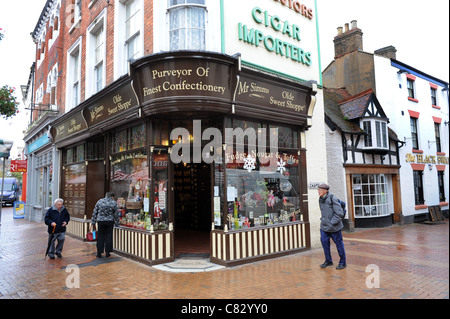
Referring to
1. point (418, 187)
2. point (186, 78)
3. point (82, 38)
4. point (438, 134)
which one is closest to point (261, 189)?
point (186, 78)

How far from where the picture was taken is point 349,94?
57.0 ft

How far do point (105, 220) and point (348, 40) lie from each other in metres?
15.9

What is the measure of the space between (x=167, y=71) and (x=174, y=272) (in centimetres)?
427

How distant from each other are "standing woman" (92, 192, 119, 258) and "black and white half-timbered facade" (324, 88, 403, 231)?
894 cm

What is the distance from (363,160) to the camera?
565 inches

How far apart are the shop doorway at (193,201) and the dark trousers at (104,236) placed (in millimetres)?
2549

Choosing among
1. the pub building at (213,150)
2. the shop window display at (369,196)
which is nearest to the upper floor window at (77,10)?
the pub building at (213,150)

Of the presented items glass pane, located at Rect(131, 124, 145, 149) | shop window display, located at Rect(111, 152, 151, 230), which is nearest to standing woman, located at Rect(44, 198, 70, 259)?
shop window display, located at Rect(111, 152, 151, 230)

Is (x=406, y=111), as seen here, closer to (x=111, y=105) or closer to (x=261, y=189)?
(x=261, y=189)

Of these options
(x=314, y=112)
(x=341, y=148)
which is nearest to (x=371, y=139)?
(x=341, y=148)

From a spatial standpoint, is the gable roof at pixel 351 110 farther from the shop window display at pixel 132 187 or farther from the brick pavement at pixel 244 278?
the shop window display at pixel 132 187

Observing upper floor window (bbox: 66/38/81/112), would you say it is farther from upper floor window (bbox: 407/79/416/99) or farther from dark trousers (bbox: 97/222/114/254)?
upper floor window (bbox: 407/79/416/99)

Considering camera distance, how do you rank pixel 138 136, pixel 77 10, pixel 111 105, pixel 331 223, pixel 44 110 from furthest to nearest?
pixel 44 110 < pixel 77 10 < pixel 111 105 < pixel 138 136 < pixel 331 223

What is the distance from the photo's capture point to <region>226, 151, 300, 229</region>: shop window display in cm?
746
